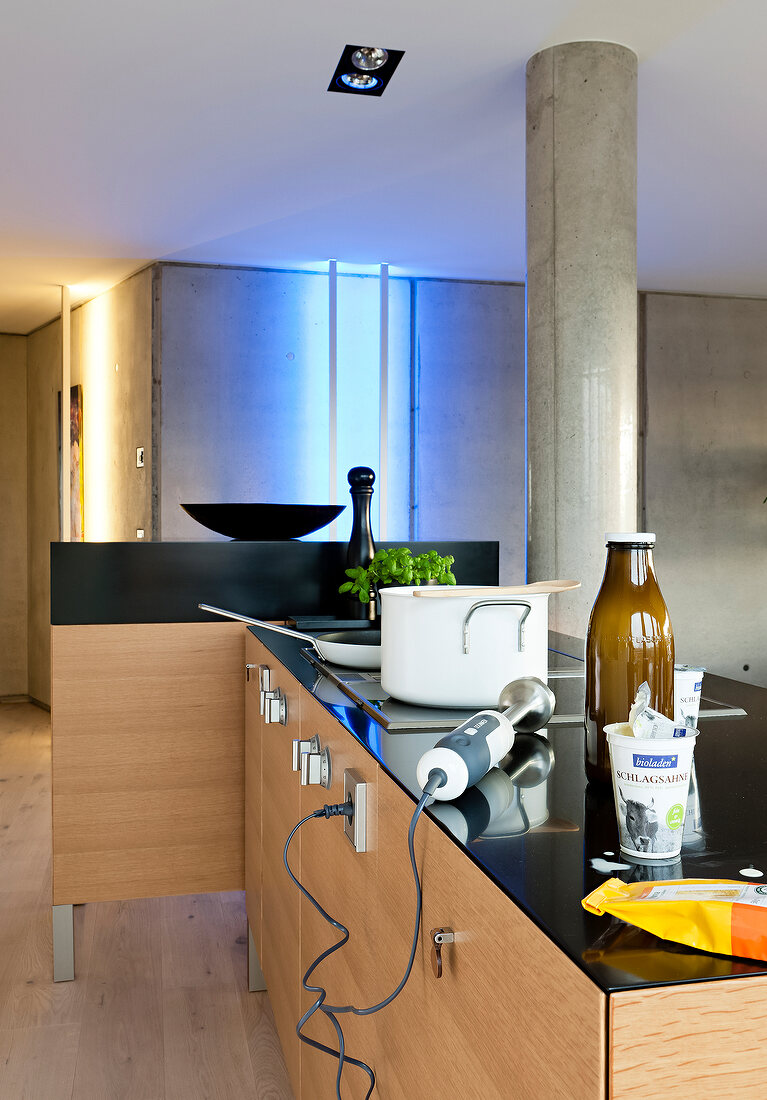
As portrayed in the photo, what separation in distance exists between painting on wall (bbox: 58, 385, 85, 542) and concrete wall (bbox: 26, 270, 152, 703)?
0.06 m

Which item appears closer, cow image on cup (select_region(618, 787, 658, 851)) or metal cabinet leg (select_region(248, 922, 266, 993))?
cow image on cup (select_region(618, 787, 658, 851))

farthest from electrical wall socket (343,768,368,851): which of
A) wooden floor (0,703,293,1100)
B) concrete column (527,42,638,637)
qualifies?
concrete column (527,42,638,637)

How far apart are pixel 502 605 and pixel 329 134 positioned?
2768 mm

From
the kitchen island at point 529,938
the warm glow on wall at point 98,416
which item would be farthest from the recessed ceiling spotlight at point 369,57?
the warm glow on wall at point 98,416

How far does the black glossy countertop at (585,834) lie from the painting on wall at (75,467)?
5.11m

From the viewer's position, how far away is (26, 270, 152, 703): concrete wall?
5.14m

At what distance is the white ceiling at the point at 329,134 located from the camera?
8.61 feet

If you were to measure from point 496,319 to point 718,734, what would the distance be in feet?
15.4

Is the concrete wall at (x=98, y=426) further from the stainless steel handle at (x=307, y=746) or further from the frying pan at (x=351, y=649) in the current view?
the stainless steel handle at (x=307, y=746)

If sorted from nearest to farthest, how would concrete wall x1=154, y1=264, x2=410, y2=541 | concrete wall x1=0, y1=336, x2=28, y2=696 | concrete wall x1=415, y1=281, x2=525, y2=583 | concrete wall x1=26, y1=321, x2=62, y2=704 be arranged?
concrete wall x1=154, y1=264, x2=410, y2=541
concrete wall x1=415, y1=281, x2=525, y2=583
concrete wall x1=26, y1=321, x2=62, y2=704
concrete wall x1=0, y1=336, x2=28, y2=696

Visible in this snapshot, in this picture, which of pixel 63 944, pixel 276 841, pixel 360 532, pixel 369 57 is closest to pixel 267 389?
pixel 369 57

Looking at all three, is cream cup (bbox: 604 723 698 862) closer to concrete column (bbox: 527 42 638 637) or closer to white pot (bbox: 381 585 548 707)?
white pot (bbox: 381 585 548 707)

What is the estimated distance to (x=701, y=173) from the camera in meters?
3.83

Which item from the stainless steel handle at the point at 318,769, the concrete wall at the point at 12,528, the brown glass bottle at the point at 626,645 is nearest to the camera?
the brown glass bottle at the point at 626,645
